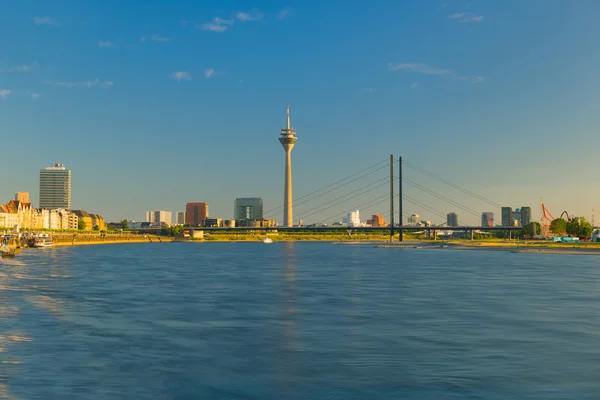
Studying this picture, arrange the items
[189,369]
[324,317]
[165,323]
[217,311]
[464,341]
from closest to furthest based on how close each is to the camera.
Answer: [189,369]
[464,341]
[165,323]
[324,317]
[217,311]

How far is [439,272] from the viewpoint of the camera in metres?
76.6

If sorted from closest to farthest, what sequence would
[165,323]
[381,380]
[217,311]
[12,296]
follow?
[381,380], [165,323], [217,311], [12,296]

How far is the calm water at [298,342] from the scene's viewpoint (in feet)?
69.8

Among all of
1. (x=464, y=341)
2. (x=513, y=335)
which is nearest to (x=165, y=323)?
(x=464, y=341)

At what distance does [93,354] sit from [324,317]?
Answer: 1454cm

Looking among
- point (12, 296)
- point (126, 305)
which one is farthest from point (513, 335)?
point (12, 296)

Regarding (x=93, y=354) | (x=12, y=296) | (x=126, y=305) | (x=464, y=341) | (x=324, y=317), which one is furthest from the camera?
(x=12, y=296)

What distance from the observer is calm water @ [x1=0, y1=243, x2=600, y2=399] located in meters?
21.3

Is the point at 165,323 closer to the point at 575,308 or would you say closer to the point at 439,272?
the point at 575,308

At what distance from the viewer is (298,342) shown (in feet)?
95.7

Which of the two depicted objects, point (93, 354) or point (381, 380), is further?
point (93, 354)

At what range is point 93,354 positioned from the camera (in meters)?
26.3

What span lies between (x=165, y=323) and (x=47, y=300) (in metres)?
13.9

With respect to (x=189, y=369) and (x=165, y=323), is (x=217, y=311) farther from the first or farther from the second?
(x=189, y=369)
